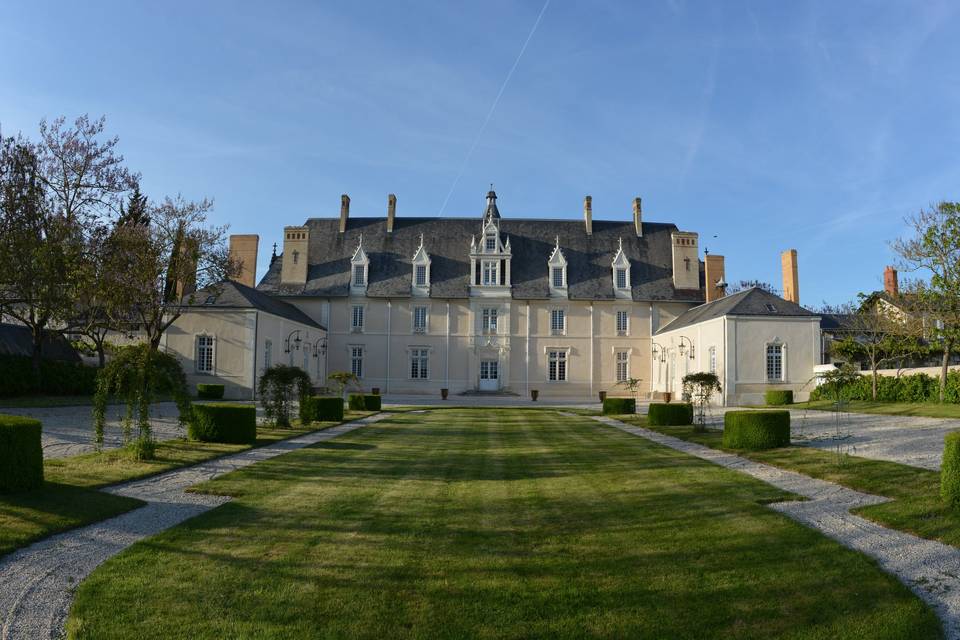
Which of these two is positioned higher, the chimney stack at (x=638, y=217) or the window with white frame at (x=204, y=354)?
the chimney stack at (x=638, y=217)

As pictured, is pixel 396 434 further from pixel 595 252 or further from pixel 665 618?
pixel 595 252

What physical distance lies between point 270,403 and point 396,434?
3.68m

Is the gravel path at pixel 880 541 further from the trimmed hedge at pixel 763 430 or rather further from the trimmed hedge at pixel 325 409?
the trimmed hedge at pixel 325 409

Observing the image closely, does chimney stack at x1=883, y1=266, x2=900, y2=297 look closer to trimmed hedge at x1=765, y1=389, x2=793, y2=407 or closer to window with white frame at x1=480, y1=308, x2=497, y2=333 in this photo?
trimmed hedge at x1=765, y1=389, x2=793, y2=407

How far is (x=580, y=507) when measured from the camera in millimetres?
7586

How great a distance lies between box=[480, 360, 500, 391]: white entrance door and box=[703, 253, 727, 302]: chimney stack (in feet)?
42.2

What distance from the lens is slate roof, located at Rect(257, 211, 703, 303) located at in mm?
39719

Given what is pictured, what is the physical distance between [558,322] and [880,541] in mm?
33446

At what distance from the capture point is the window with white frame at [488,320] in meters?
39.4

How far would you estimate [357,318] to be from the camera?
39656mm

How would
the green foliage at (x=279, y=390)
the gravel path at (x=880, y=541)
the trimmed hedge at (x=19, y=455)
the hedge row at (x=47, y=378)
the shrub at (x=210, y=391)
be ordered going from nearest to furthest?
the gravel path at (x=880, y=541) < the trimmed hedge at (x=19, y=455) < the green foliage at (x=279, y=390) < the hedge row at (x=47, y=378) < the shrub at (x=210, y=391)

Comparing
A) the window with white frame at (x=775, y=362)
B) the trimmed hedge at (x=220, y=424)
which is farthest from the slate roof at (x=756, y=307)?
the trimmed hedge at (x=220, y=424)

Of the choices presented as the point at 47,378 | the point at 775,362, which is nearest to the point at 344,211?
the point at 47,378

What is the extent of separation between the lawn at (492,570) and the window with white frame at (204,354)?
22965 mm
